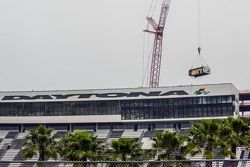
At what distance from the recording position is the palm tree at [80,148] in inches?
2064

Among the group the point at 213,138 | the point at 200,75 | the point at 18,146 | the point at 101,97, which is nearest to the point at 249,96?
the point at 200,75

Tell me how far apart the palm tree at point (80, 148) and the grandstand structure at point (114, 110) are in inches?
2173

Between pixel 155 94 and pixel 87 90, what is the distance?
18851 millimetres

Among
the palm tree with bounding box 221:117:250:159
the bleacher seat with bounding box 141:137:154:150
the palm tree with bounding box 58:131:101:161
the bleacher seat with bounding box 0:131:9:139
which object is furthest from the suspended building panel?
the palm tree with bounding box 58:131:101:161

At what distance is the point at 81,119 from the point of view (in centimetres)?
12006

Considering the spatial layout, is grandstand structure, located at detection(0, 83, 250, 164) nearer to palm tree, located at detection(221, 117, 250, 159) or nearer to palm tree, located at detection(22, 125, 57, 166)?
palm tree, located at detection(22, 125, 57, 166)

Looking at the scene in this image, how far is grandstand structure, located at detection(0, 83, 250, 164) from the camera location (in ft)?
370

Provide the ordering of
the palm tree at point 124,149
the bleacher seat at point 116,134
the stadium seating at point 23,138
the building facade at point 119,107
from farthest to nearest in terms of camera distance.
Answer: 1. the bleacher seat at point 116,134
2. the building facade at point 119,107
3. the stadium seating at point 23,138
4. the palm tree at point 124,149

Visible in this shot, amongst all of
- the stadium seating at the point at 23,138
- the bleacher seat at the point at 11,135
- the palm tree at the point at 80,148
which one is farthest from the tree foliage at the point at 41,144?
the bleacher seat at the point at 11,135

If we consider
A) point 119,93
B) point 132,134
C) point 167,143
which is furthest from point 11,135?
point 167,143

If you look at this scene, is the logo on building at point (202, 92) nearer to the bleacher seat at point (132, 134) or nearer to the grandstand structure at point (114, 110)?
the grandstand structure at point (114, 110)

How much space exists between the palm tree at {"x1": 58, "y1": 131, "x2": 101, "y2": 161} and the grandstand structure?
55.2 meters

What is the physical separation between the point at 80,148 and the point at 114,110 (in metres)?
65.4

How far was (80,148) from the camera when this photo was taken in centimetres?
5319
